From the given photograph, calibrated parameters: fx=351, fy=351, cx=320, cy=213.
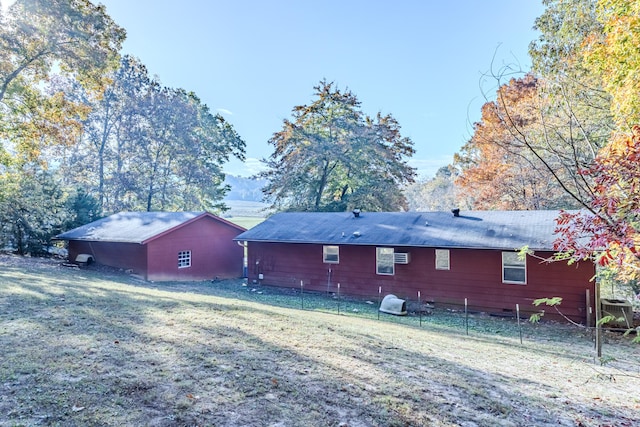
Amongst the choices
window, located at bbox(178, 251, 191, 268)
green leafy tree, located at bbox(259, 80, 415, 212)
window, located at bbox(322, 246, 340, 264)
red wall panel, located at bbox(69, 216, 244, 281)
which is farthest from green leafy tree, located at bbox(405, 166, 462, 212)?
window, located at bbox(178, 251, 191, 268)

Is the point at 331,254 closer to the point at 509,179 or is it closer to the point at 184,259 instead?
the point at 184,259

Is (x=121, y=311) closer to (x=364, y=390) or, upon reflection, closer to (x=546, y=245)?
(x=364, y=390)

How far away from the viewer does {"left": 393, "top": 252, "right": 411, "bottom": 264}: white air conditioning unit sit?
14347 millimetres

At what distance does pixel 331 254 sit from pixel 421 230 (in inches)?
164

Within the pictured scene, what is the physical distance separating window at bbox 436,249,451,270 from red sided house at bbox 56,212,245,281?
1224 centimetres

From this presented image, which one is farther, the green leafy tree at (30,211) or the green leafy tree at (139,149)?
the green leafy tree at (139,149)

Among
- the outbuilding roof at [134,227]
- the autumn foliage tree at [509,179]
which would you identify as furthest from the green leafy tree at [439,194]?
the outbuilding roof at [134,227]

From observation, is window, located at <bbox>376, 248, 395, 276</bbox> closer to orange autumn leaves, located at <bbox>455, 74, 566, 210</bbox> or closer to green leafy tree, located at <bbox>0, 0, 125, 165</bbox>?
orange autumn leaves, located at <bbox>455, 74, 566, 210</bbox>

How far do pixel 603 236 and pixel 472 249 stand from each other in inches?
425

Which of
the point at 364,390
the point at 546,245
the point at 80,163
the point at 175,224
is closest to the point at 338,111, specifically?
the point at 175,224

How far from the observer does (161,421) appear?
3195 millimetres

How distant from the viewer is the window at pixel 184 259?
1873cm

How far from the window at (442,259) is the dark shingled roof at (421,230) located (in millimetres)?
592

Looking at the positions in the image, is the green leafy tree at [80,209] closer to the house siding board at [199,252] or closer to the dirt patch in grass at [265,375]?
the house siding board at [199,252]
